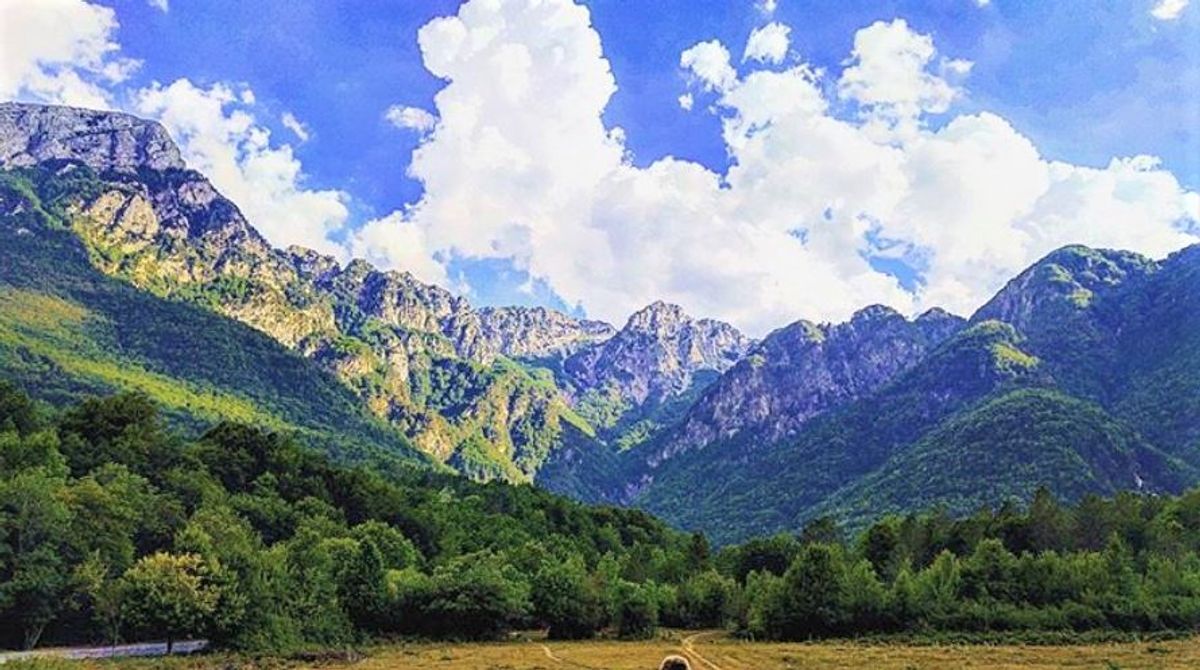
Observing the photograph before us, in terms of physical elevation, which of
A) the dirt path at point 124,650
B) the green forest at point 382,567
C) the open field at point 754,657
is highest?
the green forest at point 382,567

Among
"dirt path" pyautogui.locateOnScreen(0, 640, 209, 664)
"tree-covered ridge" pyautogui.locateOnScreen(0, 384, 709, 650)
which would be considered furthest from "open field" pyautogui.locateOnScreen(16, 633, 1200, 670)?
"tree-covered ridge" pyautogui.locateOnScreen(0, 384, 709, 650)

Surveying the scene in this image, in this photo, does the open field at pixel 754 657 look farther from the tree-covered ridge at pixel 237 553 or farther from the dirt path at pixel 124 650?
the tree-covered ridge at pixel 237 553

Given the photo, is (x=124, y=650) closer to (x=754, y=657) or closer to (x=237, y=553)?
(x=237, y=553)

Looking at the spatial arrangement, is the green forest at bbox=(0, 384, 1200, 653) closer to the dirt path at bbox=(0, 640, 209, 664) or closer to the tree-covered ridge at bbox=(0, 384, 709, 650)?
the tree-covered ridge at bbox=(0, 384, 709, 650)

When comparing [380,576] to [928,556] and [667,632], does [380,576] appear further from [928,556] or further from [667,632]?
[928,556]

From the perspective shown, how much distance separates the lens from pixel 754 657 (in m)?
54.4

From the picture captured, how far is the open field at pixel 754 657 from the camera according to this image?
45.3m

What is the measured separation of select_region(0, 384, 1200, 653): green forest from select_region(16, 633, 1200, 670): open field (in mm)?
6289

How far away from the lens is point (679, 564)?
115 m

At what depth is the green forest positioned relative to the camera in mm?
54188

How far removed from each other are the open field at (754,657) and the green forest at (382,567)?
6.29m

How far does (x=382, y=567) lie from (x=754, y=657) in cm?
3272

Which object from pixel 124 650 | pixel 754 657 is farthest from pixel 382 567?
pixel 754 657

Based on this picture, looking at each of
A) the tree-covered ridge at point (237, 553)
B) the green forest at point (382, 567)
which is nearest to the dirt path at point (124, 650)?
the tree-covered ridge at point (237, 553)
